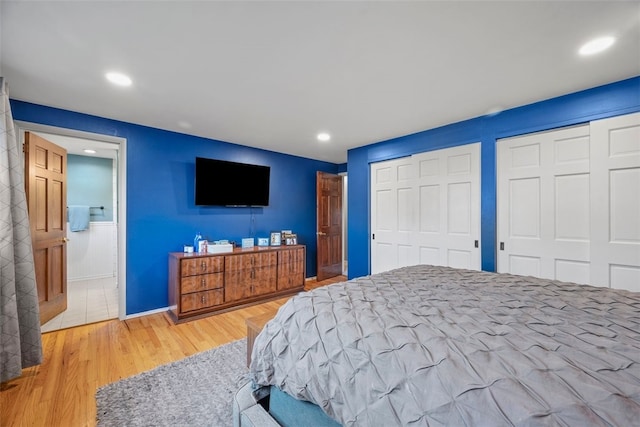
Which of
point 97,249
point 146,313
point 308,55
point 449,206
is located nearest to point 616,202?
point 449,206

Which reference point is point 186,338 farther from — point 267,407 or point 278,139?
point 278,139

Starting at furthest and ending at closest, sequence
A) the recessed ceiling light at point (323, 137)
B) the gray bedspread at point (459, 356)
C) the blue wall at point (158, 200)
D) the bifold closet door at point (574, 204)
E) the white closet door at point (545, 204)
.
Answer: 1. the recessed ceiling light at point (323, 137)
2. the blue wall at point (158, 200)
3. the white closet door at point (545, 204)
4. the bifold closet door at point (574, 204)
5. the gray bedspread at point (459, 356)

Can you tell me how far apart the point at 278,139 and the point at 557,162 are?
10.5ft

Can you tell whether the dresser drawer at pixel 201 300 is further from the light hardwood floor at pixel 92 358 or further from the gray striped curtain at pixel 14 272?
the gray striped curtain at pixel 14 272

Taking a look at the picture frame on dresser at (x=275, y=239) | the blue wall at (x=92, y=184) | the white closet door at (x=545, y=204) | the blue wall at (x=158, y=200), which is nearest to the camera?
the white closet door at (x=545, y=204)

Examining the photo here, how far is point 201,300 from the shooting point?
3.22m

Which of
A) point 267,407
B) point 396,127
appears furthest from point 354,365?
point 396,127

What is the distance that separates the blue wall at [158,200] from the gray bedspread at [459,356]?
8.69 ft

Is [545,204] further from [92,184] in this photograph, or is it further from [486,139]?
[92,184]

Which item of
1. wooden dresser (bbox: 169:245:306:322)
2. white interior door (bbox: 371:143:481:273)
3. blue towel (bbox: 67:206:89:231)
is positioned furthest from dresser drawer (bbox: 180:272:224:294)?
blue towel (bbox: 67:206:89:231)

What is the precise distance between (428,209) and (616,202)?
162 centimetres

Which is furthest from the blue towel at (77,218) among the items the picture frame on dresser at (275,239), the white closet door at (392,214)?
the white closet door at (392,214)

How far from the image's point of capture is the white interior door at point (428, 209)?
3.06 meters

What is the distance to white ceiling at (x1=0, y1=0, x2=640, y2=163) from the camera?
1456mm
